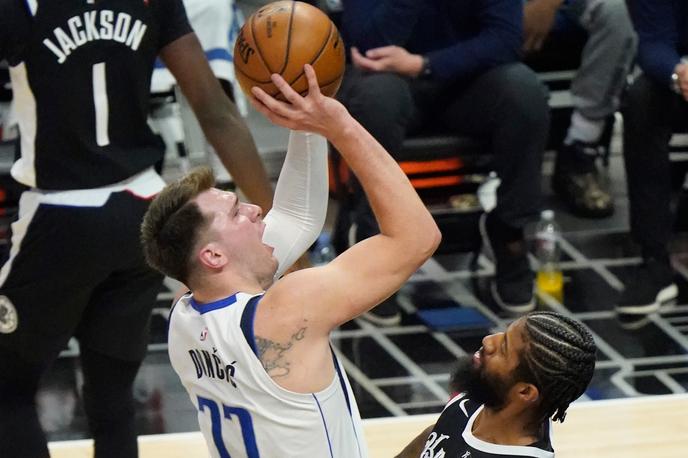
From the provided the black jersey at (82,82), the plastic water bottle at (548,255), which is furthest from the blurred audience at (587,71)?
the black jersey at (82,82)

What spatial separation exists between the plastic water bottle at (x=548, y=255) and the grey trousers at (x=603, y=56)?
1.92 feet

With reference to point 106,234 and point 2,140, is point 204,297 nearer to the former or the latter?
point 106,234

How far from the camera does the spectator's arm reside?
500 cm

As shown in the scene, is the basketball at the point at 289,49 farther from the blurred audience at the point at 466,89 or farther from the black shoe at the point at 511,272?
the black shoe at the point at 511,272

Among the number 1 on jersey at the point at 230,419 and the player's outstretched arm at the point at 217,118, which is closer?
the number 1 on jersey at the point at 230,419

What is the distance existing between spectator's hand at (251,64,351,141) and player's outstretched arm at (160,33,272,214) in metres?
0.74

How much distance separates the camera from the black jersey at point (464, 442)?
252 centimetres

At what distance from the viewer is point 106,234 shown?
306 centimetres

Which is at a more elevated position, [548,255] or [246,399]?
[246,399]

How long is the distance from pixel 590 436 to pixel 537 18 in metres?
2.26

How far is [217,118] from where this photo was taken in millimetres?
3207

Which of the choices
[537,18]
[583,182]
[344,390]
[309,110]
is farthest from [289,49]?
[583,182]

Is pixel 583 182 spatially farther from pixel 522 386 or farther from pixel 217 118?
pixel 522 386

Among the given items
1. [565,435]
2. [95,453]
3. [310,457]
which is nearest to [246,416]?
[310,457]
